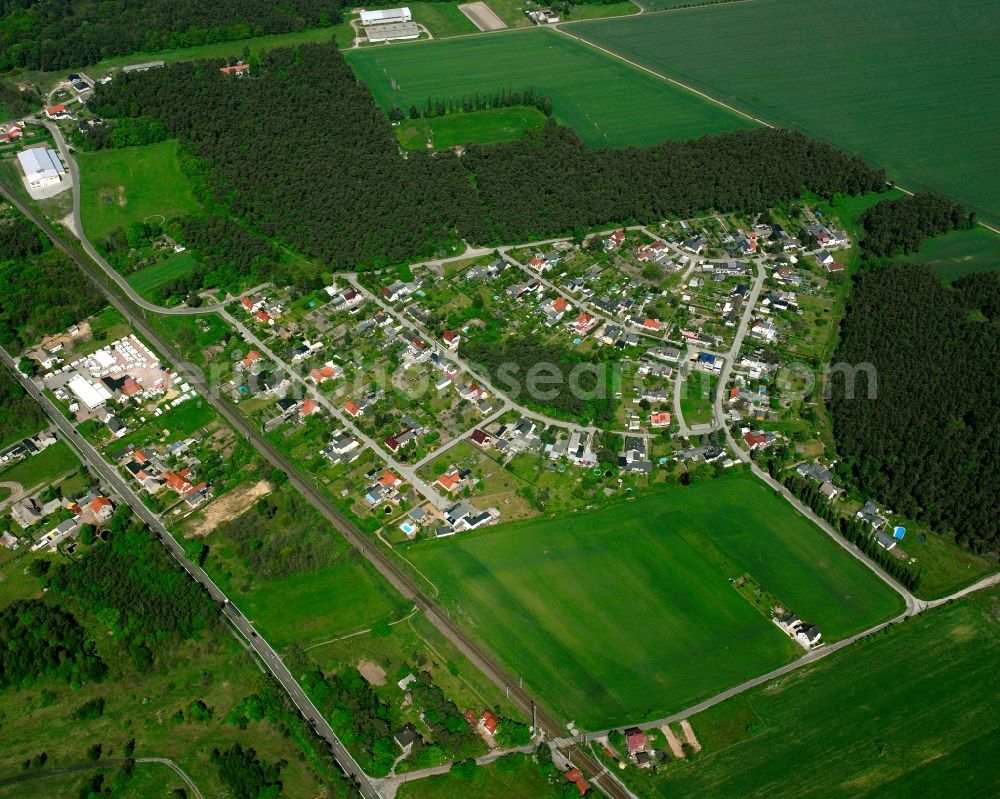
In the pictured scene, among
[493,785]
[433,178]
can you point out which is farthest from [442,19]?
[493,785]

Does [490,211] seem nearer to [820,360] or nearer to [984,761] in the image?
[820,360]

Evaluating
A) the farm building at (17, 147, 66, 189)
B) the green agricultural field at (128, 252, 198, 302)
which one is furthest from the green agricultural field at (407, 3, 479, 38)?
the green agricultural field at (128, 252, 198, 302)

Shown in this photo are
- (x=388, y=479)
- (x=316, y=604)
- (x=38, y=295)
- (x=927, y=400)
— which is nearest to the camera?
(x=316, y=604)

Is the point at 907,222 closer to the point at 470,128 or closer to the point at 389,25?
the point at 470,128

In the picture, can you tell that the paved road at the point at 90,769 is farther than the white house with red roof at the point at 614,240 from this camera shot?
No

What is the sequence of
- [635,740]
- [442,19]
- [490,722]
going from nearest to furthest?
1. [635,740]
2. [490,722]
3. [442,19]

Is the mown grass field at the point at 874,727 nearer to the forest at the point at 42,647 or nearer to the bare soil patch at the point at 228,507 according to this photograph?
the bare soil patch at the point at 228,507

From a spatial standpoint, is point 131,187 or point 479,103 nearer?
point 131,187

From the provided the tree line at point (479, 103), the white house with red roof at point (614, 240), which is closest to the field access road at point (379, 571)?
the white house with red roof at point (614, 240)
